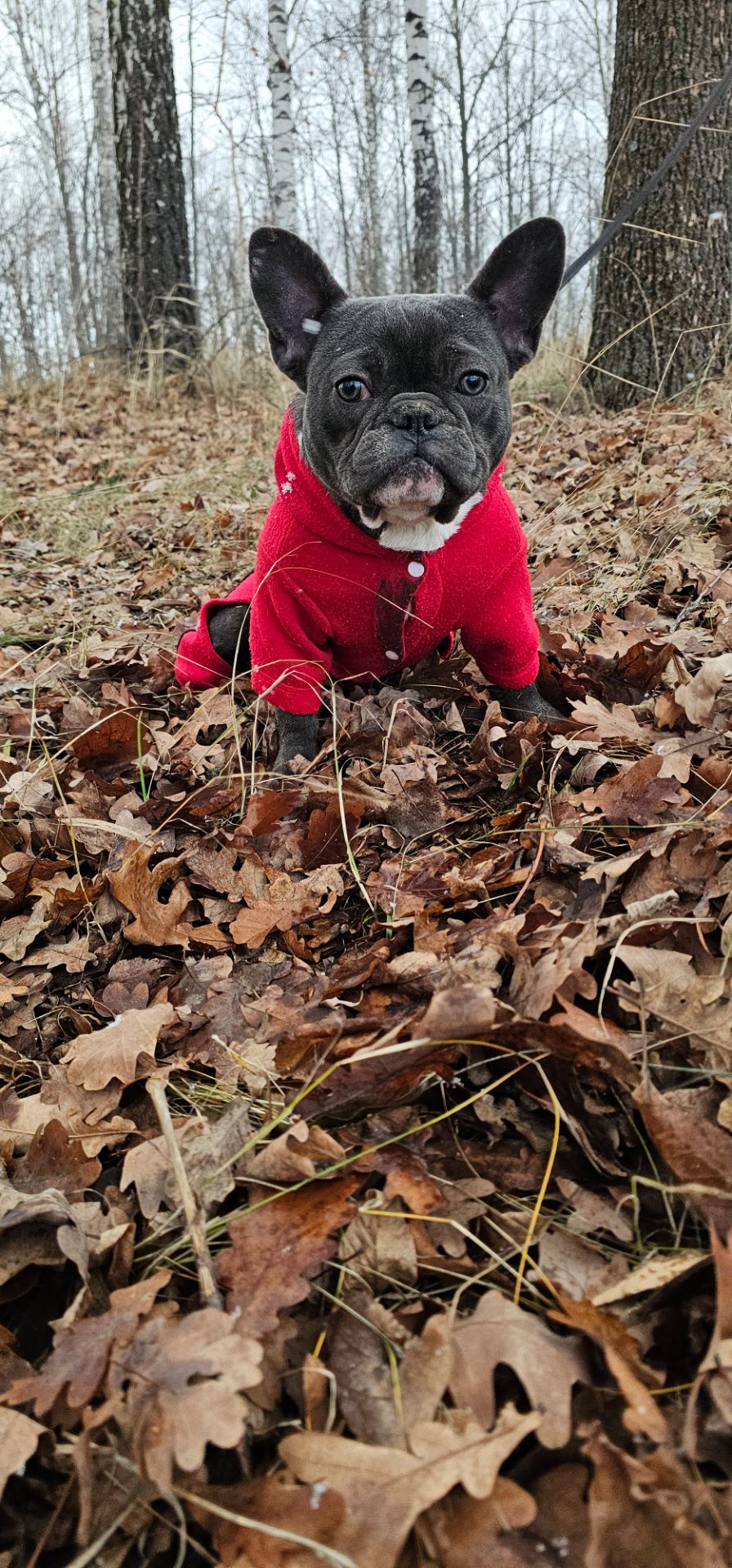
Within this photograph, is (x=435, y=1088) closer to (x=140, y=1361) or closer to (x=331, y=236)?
(x=140, y=1361)

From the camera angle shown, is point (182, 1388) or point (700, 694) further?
point (700, 694)

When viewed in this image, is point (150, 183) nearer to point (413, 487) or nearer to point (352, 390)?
point (352, 390)

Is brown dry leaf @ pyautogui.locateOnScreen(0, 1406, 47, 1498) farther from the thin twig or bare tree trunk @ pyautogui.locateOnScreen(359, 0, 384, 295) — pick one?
bare tree trunk @ pyautogui.locateOnScreen(359, 0, 384, 295)

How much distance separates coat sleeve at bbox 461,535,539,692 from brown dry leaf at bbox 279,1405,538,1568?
2.08 metres

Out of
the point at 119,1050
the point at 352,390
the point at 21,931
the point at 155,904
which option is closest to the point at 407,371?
the point at 352,390

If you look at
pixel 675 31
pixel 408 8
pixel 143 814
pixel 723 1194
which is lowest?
pixel 143 814

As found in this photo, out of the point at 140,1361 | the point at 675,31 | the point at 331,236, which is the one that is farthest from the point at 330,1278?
the point at 331,236

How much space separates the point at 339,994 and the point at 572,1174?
57 cm

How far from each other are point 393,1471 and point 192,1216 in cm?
44

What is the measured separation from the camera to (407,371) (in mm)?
2594

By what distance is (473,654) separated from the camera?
9.66ft

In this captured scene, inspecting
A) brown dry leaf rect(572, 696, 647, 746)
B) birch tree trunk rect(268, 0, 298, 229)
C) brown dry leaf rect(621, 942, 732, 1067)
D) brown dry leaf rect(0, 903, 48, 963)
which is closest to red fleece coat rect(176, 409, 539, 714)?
brown dry leaf rect(572, 696, 647, 746)

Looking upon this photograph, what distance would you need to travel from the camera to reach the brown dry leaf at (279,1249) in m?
1.22

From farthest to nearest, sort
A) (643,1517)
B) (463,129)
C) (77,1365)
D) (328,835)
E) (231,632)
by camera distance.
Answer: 1. (463,129)
2. (231,632)
3. (328,835)
4. (77,1365)
5. (643,1517)
